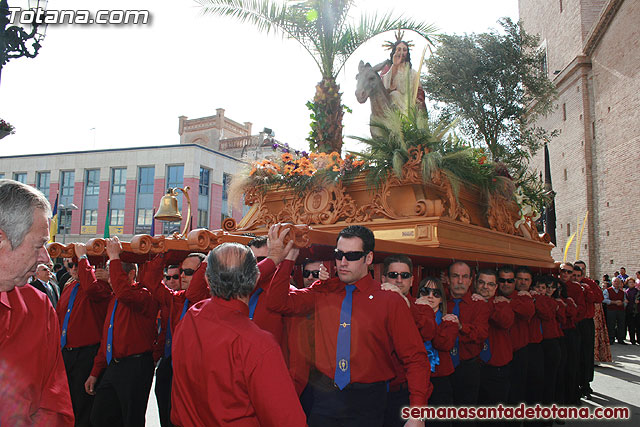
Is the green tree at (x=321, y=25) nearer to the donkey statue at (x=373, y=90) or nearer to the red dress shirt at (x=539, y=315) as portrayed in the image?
the donkey statue at (x=373, y=90)

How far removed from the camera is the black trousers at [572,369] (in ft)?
26.7

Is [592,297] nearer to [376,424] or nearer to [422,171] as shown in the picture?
[422,171]

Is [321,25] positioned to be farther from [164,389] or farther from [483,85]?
[483,85]

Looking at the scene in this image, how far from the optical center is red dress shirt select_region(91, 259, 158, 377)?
468 cm

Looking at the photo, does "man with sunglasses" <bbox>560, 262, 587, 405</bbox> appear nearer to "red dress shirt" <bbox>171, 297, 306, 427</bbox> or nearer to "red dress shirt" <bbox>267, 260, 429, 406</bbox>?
"red dress shirt" <bbox>267, 260, 429, 406</bbox>

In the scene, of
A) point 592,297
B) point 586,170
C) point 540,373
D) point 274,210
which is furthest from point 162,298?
point 586,170

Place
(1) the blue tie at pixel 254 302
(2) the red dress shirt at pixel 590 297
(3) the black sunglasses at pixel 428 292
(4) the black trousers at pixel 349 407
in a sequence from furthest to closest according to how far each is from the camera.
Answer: (2) the red dress shirt at pixel 590 297, (3) the black sunglasses at pixel 428 292, (1) the blue tie at pixel 254 302, (4) the black trousers at pixel 349 407

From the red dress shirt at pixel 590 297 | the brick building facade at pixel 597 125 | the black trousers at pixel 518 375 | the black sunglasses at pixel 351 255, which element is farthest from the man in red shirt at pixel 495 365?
the brick building facade at pixel 597 125

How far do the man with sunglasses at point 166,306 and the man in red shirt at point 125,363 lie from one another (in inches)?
5.4

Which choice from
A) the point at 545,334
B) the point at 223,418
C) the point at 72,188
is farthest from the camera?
the point at 72,188

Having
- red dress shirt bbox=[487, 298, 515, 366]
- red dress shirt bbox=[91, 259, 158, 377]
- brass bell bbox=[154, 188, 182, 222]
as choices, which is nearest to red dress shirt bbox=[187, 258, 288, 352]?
red dress shirt bbox=[91, 259, 158, 377]

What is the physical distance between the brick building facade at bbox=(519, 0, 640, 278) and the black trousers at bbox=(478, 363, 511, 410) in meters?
18.4

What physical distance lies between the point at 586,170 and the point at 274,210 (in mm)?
22015

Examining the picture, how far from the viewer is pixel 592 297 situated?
902 cm
